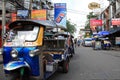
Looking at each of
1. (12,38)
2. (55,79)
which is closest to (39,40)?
(12,38)

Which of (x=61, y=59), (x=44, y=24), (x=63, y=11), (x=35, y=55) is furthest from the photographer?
(x=63, y=11)

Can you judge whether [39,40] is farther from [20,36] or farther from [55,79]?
[55,79]

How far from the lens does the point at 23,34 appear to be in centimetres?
958

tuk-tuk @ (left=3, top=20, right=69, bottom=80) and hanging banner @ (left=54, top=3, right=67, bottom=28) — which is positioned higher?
hanging banner @ (left=54, top=3, right=67, bottom=28)

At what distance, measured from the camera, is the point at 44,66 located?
10000 mm

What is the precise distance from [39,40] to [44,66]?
117cm

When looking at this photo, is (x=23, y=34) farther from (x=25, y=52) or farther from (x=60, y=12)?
(x=60, y=12)

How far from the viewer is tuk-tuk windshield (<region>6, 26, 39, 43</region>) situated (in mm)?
9430

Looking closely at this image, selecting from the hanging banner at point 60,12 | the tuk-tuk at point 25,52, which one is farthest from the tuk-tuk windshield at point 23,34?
the hanging banner at point 60,12

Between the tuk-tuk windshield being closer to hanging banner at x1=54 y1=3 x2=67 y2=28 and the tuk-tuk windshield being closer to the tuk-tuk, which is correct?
the tuk-tuk

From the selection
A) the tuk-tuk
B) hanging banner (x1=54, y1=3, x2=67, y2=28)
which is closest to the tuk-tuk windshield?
the tuk-tuk

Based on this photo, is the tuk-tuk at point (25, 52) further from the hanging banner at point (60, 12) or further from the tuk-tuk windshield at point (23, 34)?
the hanging banner at point (60, 12)

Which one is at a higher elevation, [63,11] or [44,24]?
[63,11]

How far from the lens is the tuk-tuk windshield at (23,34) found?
9430mm
